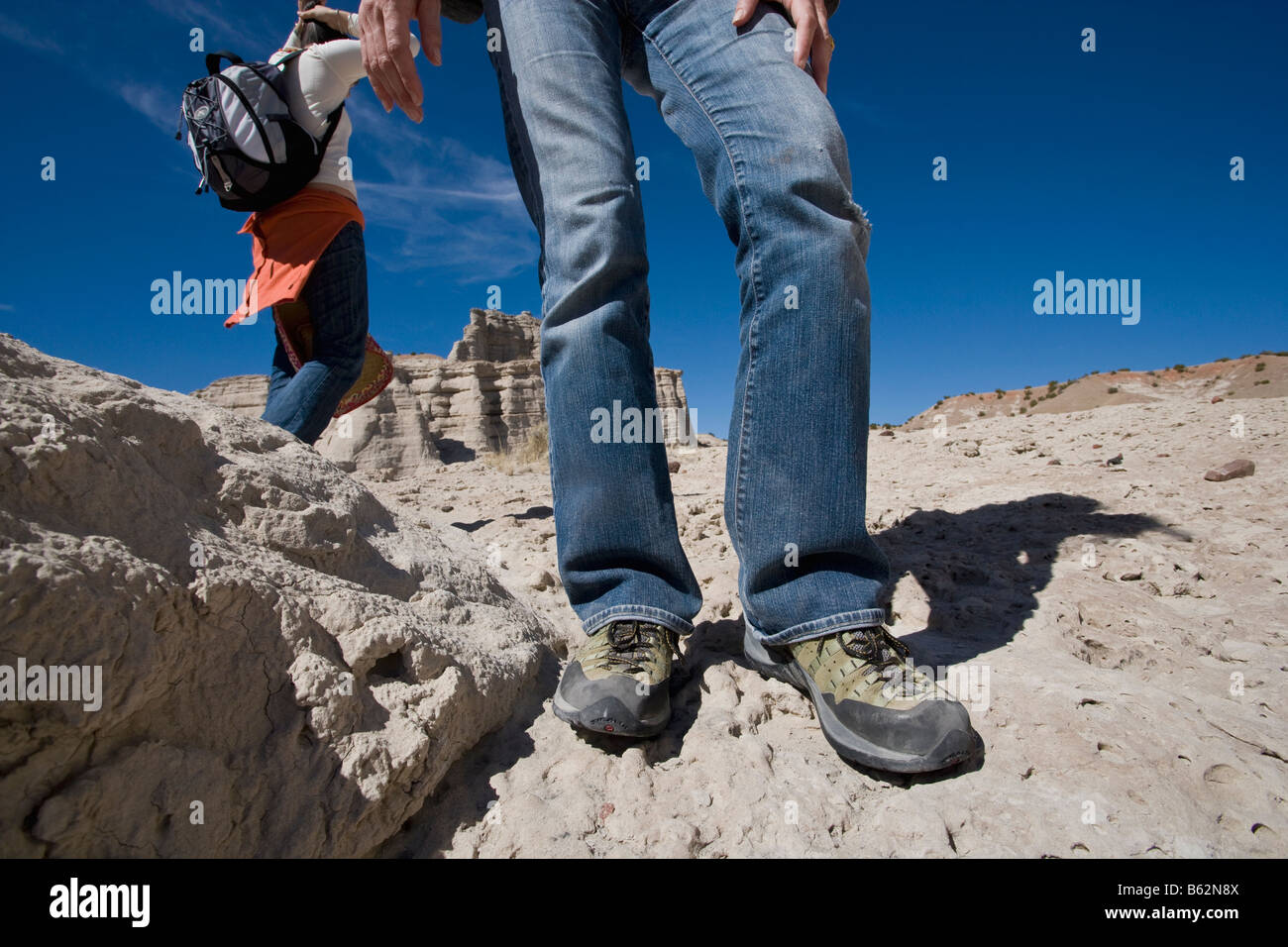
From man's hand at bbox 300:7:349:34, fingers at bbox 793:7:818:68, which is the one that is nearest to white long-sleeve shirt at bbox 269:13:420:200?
man's hand at bbox 300:7:349:34

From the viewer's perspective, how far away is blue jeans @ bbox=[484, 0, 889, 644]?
1265 mm

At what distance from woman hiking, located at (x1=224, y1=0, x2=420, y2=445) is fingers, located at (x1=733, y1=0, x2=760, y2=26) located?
5.44 feet

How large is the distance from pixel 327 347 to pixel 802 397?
6.85 ft

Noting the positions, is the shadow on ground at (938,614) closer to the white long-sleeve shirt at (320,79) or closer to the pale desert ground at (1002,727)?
the pale desert ground at (1002,727)

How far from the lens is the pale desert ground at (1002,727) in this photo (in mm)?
970

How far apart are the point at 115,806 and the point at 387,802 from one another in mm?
342

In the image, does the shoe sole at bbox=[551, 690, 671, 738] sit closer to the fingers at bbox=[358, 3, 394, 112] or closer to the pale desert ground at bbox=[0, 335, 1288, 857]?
the pale desert ground at bbox=[0, 335, 1288, 857]

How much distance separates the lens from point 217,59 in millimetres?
2234

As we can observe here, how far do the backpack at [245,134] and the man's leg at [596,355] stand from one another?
4.43 ft

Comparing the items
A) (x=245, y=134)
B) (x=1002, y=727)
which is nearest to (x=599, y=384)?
(x=1002, y=727)

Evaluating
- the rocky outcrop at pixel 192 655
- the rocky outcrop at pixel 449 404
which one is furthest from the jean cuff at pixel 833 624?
the rocky outcrop at pixel 449 404

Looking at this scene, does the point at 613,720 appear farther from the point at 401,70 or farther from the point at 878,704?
the point at 401,70

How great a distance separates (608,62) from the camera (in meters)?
1.50
